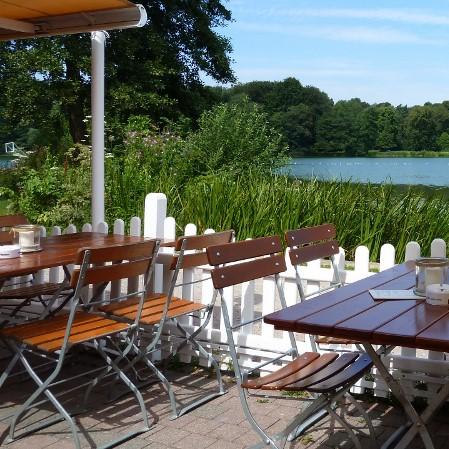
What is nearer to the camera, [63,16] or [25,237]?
[25,237]

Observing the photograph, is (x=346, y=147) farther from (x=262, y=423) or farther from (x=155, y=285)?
(x=262, y=423)

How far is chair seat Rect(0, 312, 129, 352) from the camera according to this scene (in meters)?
3.61

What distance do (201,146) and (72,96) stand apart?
306 inches

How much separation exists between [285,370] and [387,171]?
22.8ft

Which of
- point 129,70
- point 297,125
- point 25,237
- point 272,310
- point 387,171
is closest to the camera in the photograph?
point 25,237

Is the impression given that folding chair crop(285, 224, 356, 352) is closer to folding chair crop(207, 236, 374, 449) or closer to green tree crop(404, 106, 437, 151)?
folding chair crop(207, 236, 374, 449)

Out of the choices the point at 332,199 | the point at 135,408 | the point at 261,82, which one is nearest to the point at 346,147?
the point at 332,199

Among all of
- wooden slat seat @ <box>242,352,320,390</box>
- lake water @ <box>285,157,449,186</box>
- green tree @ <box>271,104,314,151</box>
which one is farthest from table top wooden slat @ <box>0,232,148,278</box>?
green tree @ <box>271,104,314,151</box>

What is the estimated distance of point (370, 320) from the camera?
8.63ft

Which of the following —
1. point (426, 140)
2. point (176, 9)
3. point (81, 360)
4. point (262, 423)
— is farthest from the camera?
point (176, 9)

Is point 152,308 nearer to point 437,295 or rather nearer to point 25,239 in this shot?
point 25,239

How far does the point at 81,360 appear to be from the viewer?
16.6ft

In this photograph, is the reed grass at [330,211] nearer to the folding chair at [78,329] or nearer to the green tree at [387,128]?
the green tree at [387,128]

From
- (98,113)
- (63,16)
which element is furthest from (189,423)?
(63,16)
